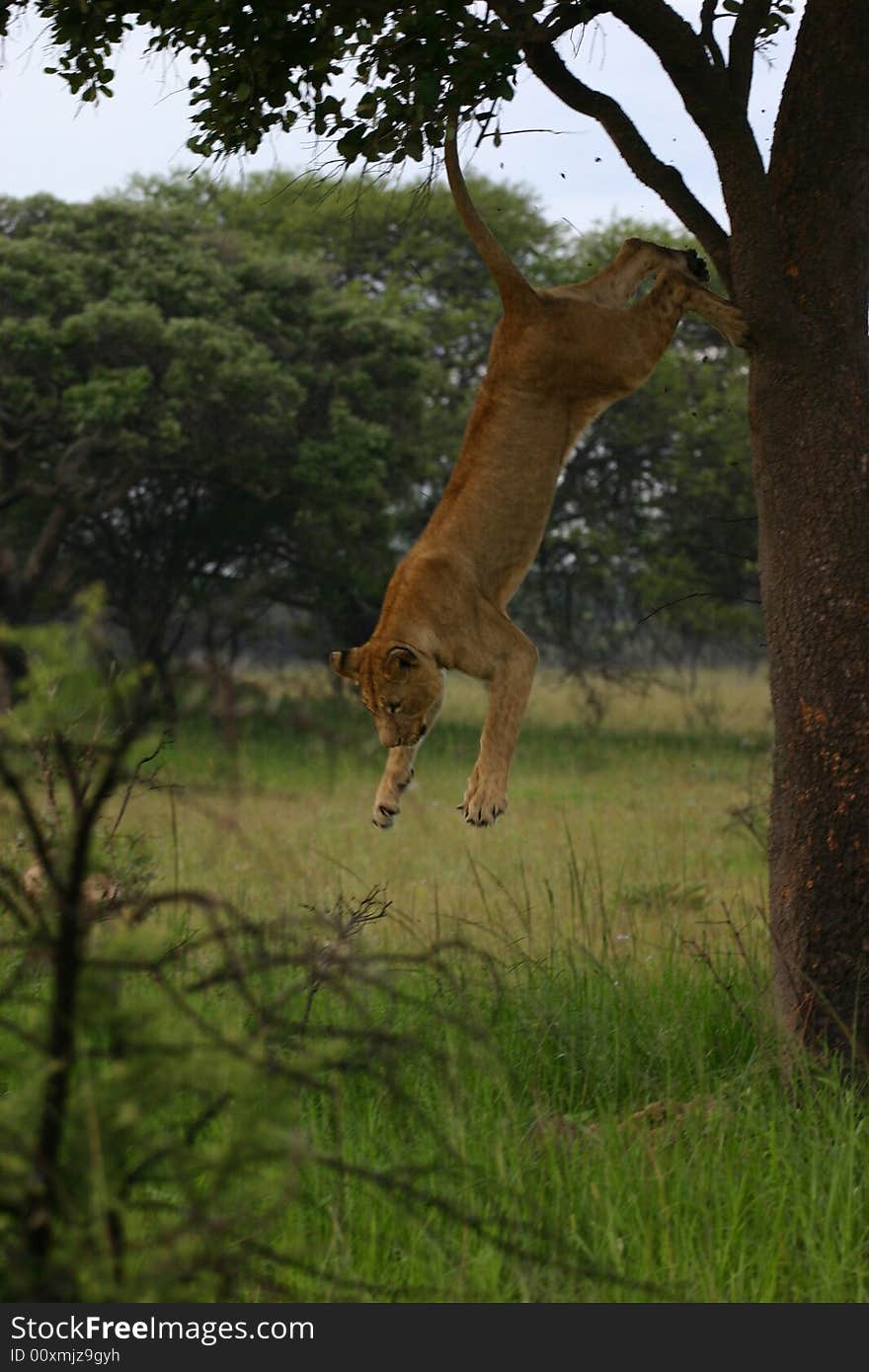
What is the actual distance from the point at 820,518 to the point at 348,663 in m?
1.67

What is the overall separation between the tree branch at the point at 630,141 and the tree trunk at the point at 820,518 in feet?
1.11

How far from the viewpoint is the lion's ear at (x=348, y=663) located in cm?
501

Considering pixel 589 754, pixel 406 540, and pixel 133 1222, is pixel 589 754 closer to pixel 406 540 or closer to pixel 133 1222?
pixel 406 540

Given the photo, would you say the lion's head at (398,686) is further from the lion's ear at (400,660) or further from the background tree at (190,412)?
the background tree at (190,412)

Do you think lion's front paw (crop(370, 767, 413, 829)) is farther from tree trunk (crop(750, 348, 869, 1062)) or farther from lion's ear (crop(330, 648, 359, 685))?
tree trunk (crop(750, 348, 869, 1062))

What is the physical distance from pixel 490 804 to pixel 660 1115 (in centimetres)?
113

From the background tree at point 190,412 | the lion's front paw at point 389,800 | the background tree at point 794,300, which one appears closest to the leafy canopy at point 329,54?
the background tree at point 794,300

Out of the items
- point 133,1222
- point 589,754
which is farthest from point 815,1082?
point 589,754

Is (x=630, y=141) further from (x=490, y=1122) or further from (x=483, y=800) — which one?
(x=490, y=1122)

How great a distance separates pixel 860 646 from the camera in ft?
16.5

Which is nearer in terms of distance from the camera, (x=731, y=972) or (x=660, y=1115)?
(x=660, y=1115)

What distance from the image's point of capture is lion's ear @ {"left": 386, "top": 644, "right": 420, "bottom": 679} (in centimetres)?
481

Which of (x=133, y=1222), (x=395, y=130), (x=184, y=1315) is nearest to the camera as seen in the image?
(x=184, y=1315)

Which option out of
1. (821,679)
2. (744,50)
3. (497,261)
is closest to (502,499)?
(497,261)
